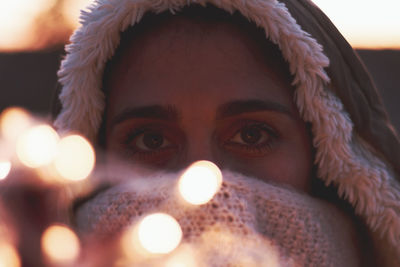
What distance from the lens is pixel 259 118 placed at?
0.87 m

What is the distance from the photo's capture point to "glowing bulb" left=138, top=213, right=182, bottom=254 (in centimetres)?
69

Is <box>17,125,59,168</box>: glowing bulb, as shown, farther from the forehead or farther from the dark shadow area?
the dark shadow area

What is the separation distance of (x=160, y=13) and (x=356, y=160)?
1.47 feet

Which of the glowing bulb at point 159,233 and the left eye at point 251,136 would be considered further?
the left eye at point 251,136

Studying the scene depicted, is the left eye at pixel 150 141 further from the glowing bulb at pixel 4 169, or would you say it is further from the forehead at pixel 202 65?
the glowing bulb at pixel 4 169

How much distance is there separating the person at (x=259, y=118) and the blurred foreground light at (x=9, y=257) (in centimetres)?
31

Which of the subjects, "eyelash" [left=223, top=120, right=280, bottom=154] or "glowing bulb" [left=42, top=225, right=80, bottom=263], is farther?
"eyelash" [left=223, top=120, right=280, bottom=154]

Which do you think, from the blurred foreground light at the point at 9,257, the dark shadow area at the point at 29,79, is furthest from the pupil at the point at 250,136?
the dark shadow area at the point at 29,79

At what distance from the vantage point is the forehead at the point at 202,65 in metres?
0.85

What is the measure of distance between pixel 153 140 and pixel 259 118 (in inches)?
8.1

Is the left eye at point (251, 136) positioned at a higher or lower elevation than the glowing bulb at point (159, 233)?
higher

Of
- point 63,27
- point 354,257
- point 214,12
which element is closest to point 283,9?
point 214,12

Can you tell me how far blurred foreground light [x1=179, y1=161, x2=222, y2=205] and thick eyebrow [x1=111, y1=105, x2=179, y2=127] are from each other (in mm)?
108

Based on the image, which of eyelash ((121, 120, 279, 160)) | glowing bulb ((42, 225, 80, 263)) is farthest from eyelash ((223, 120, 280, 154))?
glowing bulb ((42, 225, 80, 263))
